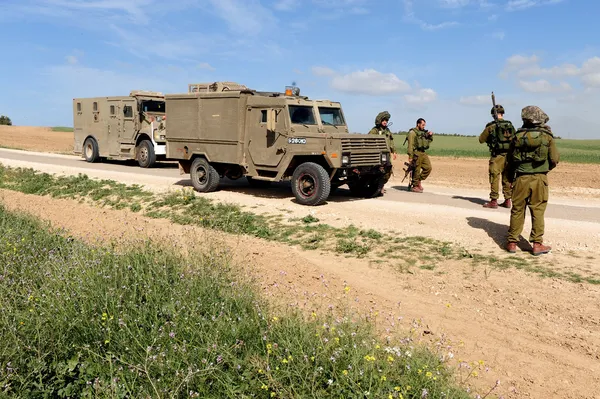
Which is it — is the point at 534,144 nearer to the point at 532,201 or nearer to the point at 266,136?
the point at 532,201

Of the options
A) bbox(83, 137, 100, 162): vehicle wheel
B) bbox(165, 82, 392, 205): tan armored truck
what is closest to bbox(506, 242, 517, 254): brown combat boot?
bbox(165, 82, 392, 205): tan armored truck

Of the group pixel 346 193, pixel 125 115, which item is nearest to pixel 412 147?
pixel 346 193

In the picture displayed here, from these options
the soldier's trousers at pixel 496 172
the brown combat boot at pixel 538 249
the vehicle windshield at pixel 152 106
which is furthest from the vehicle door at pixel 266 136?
the vehicle windshield at pixel 152 106

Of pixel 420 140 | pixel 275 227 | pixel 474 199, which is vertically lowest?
pixel 275 227

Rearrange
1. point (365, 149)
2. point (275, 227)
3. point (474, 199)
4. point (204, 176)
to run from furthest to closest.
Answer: point (204, 176) < point (474, 199) < point (365, 149) < point (275, 227)

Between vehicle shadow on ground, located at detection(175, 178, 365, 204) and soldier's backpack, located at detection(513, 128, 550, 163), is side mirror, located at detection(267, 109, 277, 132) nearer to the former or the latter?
vehicle shadow on ground, located at detection(175, 178, 365, 204)

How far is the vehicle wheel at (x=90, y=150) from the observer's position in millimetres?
22047

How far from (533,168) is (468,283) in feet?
7.06

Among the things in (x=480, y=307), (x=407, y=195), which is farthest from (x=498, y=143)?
(x=480, y=307)

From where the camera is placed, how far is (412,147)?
483 inches

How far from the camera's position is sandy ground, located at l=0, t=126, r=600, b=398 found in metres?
4.49

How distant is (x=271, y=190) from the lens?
45.3ft

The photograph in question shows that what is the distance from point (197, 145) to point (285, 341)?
9.79 m

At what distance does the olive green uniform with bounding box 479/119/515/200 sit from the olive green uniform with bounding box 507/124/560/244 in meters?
2.62
